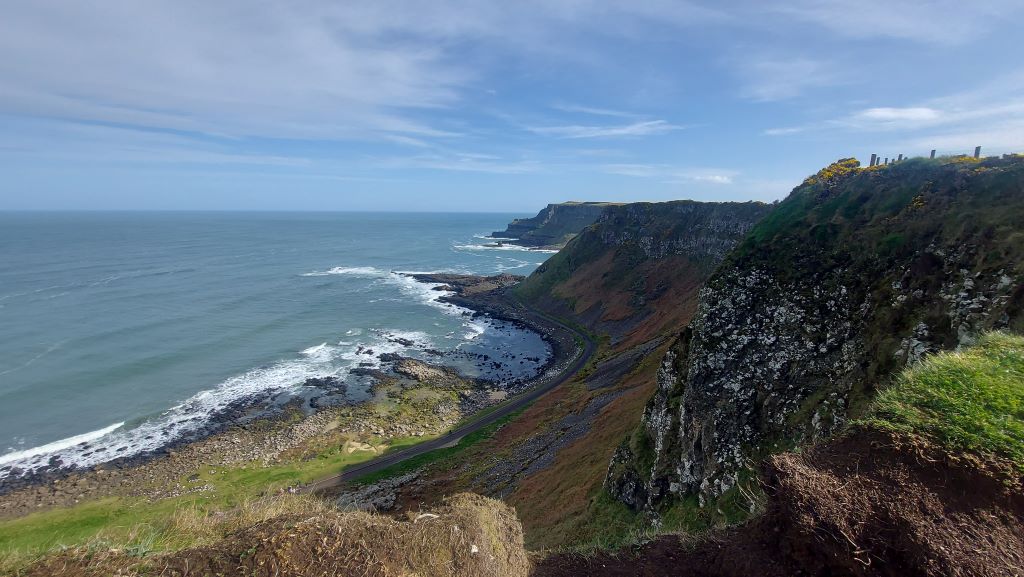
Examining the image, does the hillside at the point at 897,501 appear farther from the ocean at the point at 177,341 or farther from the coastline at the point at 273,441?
the ocean at the point at 177,341

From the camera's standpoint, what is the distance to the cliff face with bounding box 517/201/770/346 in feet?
238

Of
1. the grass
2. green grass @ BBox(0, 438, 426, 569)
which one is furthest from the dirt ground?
green grass @ BBox(0, 438, 426, 569)

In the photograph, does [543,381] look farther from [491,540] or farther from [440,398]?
[491,540]

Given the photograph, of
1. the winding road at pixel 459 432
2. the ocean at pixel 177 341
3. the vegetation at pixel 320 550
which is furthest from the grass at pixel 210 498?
the vegetation at pixel 320 550

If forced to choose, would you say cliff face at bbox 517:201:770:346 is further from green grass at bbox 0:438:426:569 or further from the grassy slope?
green grass at bbox 0:438:426:569

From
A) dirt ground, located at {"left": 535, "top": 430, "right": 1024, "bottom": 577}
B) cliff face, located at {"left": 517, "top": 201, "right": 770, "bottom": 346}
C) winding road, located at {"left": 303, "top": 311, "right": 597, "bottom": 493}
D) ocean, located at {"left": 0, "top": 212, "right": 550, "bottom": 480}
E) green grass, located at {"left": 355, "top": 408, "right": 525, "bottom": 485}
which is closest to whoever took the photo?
dirt ground, located at {"left": 535, "top": 430, "right": 1024, "bottom": 577}

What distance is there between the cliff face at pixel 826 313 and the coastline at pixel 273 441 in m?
29.4

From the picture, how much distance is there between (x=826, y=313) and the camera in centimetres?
1889

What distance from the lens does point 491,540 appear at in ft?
32.4

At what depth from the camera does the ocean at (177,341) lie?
44.7m

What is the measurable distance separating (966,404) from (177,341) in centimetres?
7886

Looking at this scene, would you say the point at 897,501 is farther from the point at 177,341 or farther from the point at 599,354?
the point at 177,341

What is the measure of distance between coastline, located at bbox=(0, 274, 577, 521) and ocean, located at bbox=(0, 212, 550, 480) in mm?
2359

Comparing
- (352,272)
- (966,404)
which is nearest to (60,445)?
(966,404)
